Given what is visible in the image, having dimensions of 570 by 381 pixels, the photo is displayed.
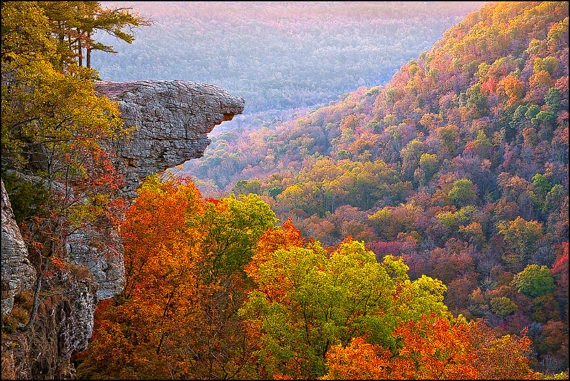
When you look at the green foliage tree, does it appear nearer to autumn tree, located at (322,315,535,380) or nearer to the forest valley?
the forest valley

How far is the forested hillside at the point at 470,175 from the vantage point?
55812mm

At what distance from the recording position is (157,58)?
5625 inches

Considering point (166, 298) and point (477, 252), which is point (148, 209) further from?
point (477, 252)

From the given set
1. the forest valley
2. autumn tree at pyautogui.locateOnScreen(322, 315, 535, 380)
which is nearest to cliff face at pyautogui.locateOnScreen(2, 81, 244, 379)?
the forest valley

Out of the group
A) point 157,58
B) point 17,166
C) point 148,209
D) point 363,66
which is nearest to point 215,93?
point 148,209

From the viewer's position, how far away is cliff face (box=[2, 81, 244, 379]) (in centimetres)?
1236

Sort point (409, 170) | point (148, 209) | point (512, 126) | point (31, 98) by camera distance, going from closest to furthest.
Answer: point (31, 98) → point (148, 209) → point (512, 126) → point (409, 170)

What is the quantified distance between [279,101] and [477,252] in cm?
12974

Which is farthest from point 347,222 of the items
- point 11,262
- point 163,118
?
point 11,262

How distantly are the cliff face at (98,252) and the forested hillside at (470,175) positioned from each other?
39.8m

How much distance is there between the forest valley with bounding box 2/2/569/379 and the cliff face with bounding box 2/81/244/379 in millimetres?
777

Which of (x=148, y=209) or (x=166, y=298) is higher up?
(x=148, y=209)

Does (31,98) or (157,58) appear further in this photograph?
(157,58)

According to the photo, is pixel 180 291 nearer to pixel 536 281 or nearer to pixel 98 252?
pixel 98 252
